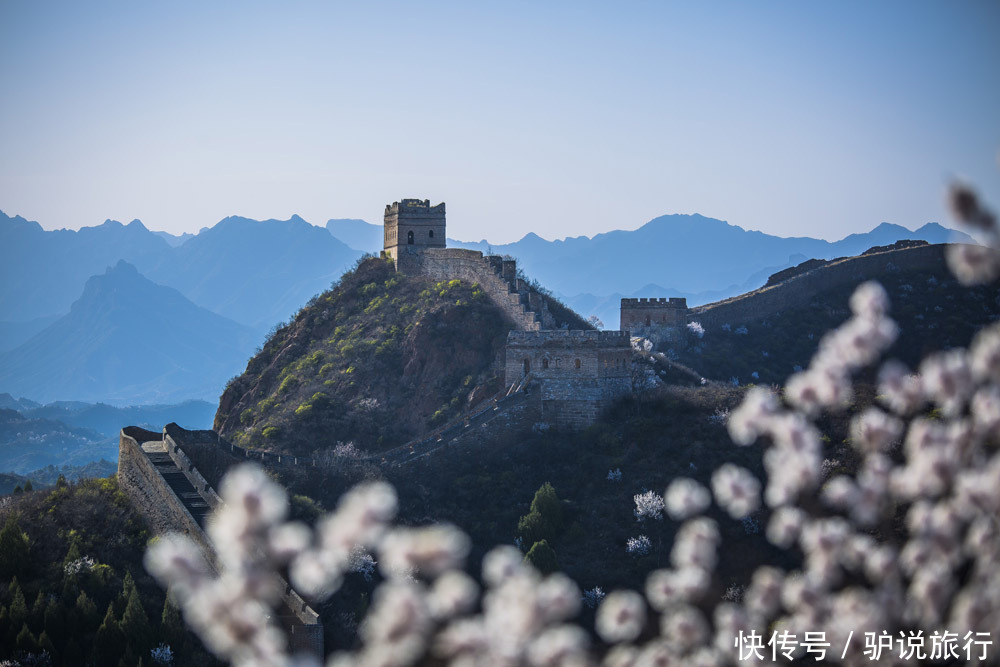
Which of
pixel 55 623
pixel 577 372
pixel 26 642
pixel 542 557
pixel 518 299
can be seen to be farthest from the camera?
pixel 518 299

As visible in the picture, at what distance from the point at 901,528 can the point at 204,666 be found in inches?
686

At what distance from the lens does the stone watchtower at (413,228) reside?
54.3 m

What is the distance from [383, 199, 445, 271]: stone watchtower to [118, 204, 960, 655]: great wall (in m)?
0.05

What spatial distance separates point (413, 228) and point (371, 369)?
31.9ft

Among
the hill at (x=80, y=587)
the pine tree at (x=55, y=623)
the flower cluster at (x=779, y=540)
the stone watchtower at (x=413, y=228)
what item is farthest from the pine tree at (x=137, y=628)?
the stone watchtower at (x=413, y=228)

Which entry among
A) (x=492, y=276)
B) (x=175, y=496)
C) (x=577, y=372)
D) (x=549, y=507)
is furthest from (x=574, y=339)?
(x=175, y=496)

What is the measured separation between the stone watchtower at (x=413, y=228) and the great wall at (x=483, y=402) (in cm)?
5

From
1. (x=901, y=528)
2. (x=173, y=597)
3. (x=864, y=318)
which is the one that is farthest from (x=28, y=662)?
(x=864, y=318)

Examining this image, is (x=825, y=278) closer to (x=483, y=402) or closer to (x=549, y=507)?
(x=483, y=402)

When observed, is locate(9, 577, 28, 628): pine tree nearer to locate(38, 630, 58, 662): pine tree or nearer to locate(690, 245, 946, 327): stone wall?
locate(38, 630, 58, 662): pine tree

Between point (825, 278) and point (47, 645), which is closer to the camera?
point (47, 645)

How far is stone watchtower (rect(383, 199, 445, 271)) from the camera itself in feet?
178

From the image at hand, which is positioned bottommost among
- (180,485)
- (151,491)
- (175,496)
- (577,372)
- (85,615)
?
(85,615)

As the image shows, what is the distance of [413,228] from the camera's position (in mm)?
54594
